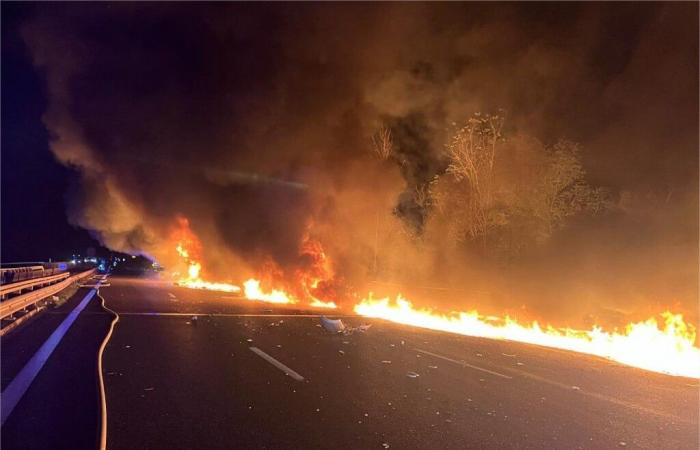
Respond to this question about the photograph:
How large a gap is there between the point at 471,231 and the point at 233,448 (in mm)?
22399

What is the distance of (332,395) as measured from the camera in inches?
234

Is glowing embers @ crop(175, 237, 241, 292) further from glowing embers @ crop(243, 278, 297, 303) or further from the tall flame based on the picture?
glowing embers @ crop(243, 278, 297, 303)

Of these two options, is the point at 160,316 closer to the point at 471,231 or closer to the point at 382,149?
the point at 382,149

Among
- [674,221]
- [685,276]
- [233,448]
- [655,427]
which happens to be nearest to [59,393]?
[233,448]

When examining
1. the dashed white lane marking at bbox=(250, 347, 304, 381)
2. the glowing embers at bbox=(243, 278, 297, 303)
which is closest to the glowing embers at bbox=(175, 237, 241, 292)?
the glowing embers at bbox=(243, 278, 297, 303)

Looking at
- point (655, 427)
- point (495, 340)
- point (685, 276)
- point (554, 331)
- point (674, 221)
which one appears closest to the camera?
point (655, 427)

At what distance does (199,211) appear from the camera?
25844 mm

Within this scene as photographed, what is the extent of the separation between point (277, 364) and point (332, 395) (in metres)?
1.77

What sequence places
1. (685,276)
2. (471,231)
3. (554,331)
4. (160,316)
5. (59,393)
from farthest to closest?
(471,231), (685,276), (160,316), (554,331), (59,393)

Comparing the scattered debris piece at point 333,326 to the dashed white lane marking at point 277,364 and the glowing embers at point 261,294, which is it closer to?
the dashed white lane marking at point 277,364

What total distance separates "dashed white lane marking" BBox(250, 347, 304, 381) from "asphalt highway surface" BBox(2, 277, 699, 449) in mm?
30

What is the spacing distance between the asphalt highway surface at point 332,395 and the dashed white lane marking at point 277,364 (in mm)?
30

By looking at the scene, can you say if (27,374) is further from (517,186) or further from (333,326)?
(517,186)

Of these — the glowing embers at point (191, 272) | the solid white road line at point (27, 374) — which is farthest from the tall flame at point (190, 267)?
the solid white road line at point (27, 374)
